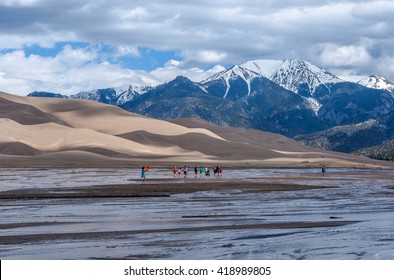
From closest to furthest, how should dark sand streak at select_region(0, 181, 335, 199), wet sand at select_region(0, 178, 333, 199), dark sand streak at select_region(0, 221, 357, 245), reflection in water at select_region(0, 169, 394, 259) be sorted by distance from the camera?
reflection in water at select_region(0, 169, 394, 259) → dark sand streak at select_region(0, 221, 357, 245) → wet sand at select_region(0, 178, 333, 199) → dark sand streak at select_region(0, 181, 335, 199)

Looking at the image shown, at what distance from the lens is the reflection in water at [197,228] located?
2695 centimetres

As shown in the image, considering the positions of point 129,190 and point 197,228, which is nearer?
point 197,228

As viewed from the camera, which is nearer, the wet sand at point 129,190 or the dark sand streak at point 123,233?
the dark sand streak at point 123,233

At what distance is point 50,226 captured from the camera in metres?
35.1

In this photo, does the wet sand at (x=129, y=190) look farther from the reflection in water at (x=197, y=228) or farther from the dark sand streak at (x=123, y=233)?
the dark sand streak at (x=123, y=233)

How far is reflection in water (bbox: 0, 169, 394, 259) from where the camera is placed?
27.0 meters

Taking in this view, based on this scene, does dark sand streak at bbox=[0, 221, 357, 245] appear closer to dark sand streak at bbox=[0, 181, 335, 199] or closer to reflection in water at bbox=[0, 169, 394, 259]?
reflection in water at bbox=[0, 169, 394, 259]

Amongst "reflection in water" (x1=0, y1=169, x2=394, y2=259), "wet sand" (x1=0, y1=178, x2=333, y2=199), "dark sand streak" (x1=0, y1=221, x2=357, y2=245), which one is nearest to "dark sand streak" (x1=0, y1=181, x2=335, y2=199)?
"wet sand" (x1=0, y1=178, x2=333, y2=199)

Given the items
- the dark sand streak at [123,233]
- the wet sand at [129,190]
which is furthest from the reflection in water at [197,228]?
the wet sand at [129,190]

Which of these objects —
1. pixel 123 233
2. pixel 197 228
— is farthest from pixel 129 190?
pixel 123 233

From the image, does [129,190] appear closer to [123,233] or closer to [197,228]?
[197,228]

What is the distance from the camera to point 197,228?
3434 centimetres

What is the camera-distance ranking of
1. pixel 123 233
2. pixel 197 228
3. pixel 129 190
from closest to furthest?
pixel 123 233
pixel 197 228
pixel 129 190
